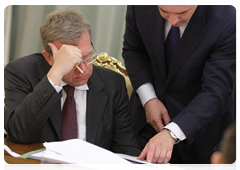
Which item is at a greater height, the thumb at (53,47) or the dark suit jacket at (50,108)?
the thumb at (53,47)

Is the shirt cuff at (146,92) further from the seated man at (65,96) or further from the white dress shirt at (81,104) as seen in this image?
the white dress shirt at (81,104)

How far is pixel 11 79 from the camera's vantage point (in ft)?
4.85

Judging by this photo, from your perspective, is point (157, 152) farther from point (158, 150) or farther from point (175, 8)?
point (175, 8)

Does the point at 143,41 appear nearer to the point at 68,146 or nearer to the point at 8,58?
the point at 68,146

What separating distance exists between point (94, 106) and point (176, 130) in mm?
494

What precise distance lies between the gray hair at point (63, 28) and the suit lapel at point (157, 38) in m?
0.39

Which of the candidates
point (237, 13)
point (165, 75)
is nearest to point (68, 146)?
point (165, 75)

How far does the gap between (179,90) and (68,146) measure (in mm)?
834

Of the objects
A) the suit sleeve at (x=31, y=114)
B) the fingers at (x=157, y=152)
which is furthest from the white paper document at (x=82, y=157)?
the suit sleeve at (x=31, y=114)

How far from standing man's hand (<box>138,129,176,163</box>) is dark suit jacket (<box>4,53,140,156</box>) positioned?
0.96 ft

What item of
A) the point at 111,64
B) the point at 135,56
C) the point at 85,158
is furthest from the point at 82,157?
the point at 111,64

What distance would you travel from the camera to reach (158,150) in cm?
114

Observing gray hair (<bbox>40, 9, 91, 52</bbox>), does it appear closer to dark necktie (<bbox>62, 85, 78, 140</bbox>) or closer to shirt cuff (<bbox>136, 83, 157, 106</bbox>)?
dark necktie (<bbox>62, 85, 78, 140</bbox>)

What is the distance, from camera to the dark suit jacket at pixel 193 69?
1398mm
